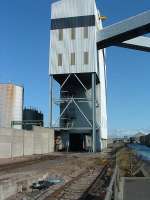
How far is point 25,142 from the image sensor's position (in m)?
52.5

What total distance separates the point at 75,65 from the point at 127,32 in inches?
370

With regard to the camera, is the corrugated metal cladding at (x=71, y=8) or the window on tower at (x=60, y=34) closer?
the corrugated metal cladding at (x=71, y=8)

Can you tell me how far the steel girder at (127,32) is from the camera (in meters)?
55.1

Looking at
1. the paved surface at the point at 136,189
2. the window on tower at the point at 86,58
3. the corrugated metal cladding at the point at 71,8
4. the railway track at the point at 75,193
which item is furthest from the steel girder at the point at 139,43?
the railway track at the point at 75,193

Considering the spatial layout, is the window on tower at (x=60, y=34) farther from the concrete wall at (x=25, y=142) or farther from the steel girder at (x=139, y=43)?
the concrete wall at (x=25, y=142)

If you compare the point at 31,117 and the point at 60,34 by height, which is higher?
the point at 60,34

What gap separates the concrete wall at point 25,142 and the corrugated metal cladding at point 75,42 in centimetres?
1005

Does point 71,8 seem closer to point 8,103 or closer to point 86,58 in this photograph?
point 86,58

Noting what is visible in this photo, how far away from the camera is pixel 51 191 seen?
15250 millimetres

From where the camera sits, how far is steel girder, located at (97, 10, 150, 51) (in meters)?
55.1

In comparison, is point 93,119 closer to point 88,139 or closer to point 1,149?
point 88,139

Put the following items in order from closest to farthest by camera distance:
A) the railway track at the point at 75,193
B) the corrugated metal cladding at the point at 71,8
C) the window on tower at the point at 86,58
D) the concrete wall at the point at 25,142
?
the railway track at the point at 75,193 < the concrete wall at the point at 25,142 < the window on tower at the point at 86,58 < the corrugated metal cladding at the point at 71,8

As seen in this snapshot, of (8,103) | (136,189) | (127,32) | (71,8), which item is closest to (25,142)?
(8,103)

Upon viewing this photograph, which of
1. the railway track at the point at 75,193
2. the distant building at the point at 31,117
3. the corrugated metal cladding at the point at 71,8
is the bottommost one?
the railway track at the point at 75,193
